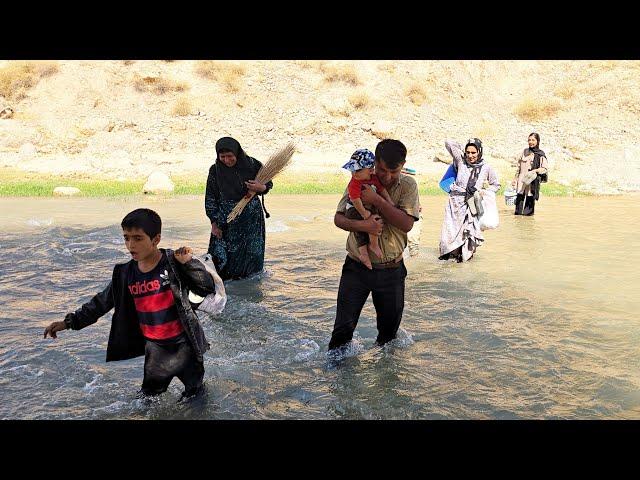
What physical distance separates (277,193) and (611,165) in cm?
1189

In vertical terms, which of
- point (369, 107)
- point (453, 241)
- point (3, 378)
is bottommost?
point (3, 378)

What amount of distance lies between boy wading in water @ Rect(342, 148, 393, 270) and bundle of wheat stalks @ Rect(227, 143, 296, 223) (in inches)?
103

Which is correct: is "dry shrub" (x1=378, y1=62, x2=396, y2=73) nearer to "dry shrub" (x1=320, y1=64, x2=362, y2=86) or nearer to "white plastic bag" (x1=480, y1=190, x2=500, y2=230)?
"dry shrub" (x1=320, y1=64, x2=362, y2=86)

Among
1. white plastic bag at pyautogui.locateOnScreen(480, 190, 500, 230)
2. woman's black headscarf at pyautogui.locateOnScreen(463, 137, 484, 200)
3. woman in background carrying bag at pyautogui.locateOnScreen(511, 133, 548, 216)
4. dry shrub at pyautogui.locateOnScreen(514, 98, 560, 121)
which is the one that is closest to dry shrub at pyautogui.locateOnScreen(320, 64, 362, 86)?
dry shrub at pyautogui.locateOnScreen(514, 98, 560, 121)

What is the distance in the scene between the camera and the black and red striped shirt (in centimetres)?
347

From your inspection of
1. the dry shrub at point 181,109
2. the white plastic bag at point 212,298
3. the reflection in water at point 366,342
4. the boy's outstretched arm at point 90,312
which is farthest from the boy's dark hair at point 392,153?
the dry shrub at point 181,109

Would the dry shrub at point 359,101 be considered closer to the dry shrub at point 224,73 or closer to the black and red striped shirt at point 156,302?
the dry shrub at point 224,73

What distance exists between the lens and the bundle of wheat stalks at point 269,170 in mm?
6810

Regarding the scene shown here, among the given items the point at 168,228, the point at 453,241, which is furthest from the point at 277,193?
the point at 453,241

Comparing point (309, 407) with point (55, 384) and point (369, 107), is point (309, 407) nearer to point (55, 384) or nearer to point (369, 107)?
point (55, 384)

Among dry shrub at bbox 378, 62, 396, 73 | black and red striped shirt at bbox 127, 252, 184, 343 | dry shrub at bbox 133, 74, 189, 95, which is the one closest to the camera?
black and red striped shirt at bbox 127, 252, 184, 343

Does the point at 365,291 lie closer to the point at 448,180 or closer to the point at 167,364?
the point at 167,364

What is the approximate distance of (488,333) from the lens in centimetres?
554

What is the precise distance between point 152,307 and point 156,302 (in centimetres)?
4
